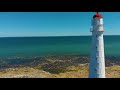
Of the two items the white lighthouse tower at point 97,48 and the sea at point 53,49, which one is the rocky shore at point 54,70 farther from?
the sea at point 53,49

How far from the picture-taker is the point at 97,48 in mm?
9125

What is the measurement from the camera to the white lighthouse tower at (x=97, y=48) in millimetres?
9148

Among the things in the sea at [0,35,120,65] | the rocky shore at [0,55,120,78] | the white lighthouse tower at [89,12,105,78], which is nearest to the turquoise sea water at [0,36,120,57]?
the sea at [0,35,120,65]

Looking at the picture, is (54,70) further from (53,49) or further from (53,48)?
(53,48)

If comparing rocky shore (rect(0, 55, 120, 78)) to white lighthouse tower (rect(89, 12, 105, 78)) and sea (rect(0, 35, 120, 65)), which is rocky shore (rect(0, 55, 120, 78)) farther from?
sea (rect(0, 35, 120, 65))

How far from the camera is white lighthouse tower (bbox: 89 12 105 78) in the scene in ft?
30.0
